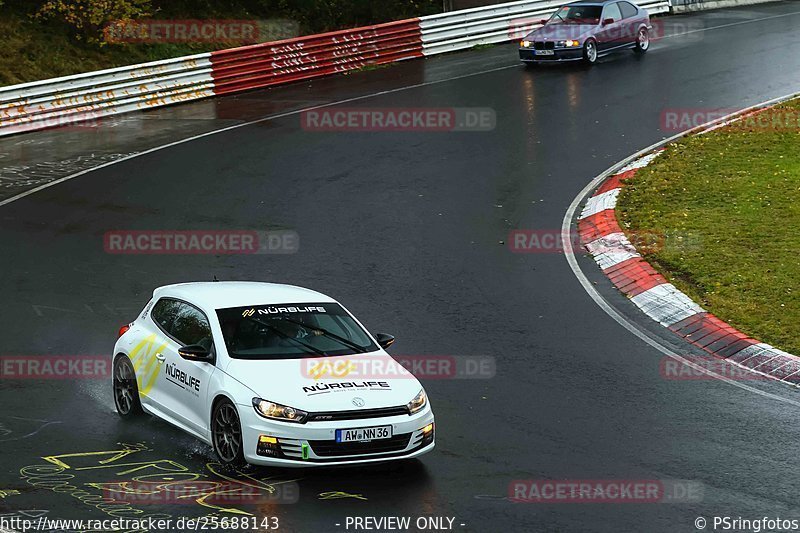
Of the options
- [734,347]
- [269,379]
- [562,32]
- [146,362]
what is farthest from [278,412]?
[562,32]

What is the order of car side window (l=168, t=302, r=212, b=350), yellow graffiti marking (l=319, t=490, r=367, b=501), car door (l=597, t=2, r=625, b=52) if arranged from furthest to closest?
car door (l=597, t=2, r=625, b=52) < car side window (l=168, t=302, r=212, b=350) < yellow graffiti marking (l=319, t=490, r=367, b=501)

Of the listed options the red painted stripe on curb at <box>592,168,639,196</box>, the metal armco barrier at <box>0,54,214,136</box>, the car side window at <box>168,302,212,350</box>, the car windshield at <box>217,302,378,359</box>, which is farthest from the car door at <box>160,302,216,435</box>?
the metal armco barrier at <box>0,54,214,136</box>

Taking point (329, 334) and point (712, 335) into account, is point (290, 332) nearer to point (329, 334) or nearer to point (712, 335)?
point (329, 334)

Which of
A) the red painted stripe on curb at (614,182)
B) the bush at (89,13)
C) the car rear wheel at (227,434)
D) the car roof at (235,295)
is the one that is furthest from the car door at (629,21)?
the car rear wheel at (227,434)

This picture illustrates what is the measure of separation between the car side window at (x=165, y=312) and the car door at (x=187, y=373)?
58 mm

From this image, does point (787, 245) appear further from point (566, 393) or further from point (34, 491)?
point (34, 491)

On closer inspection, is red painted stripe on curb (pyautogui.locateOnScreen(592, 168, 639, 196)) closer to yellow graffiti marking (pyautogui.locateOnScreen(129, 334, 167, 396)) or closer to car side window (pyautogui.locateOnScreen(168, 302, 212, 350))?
car side window (pyautogui.locateOnScreen(168, 302, 212, 350))

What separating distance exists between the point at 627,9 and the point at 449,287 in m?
18.6

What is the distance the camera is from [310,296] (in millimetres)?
11539

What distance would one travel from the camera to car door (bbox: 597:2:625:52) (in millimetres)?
30953

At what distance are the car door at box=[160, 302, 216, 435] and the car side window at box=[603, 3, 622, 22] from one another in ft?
73.3

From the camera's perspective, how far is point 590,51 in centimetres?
3050

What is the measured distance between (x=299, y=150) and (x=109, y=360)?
10400mm

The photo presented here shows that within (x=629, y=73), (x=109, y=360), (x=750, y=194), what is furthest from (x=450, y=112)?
(x=109, y=360)
